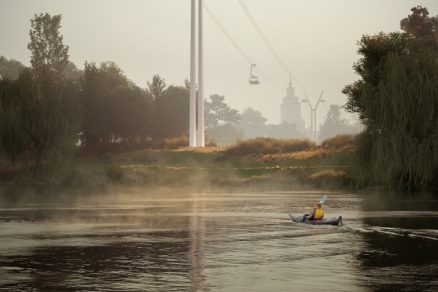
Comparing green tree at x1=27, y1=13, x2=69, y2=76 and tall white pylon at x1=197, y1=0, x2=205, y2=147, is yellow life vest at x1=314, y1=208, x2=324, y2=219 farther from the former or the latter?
green tree at x1=27, y1=13, x2=69, y2=76

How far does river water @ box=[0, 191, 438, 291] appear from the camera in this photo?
24516 mm

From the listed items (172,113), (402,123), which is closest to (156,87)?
Result: (172,113)

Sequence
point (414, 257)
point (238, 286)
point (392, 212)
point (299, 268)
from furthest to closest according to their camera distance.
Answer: point (392, 212) → point (414, 257) → point (299, 268) → point (238, 286)

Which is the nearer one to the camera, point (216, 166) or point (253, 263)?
point (253, 263)

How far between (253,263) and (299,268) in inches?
70.4

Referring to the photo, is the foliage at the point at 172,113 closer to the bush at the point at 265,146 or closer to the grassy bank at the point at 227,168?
the grassy bank at the point at 227,168

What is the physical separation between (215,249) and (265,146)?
71.4 meters

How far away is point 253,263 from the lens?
28.2 m

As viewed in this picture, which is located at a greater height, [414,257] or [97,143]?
[97,143]

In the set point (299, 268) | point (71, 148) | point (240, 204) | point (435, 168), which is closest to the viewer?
point (299, 268)

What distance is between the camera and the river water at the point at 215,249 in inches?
965

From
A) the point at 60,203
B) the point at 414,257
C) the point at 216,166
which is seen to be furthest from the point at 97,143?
the point at 414,257

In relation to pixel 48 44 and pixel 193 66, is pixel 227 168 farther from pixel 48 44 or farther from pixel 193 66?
pixel 48 44

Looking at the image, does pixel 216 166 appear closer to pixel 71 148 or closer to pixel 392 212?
pixel 71 148
